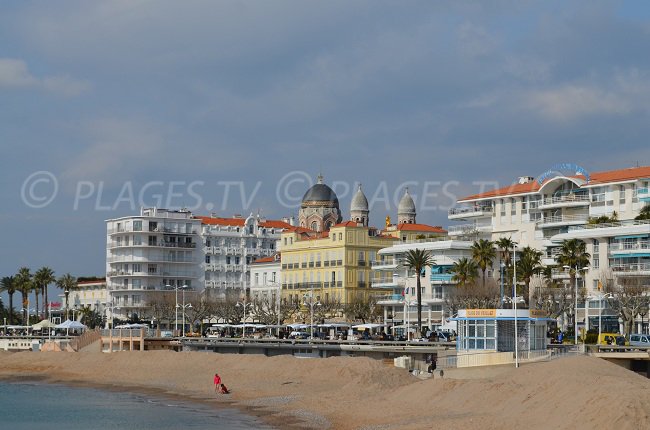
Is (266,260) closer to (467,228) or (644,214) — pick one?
(467,228)

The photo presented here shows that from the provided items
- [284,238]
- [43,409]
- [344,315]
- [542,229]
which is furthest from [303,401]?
[284,238]

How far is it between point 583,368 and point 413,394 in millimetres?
9235

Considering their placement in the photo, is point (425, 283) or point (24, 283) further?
point (24, 283)

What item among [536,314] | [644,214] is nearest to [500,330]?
[536,314]

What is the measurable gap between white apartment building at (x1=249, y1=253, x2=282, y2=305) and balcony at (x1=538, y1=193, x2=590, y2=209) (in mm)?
46331

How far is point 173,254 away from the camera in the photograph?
525ft

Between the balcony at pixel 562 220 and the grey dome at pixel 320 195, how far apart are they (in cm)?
6230

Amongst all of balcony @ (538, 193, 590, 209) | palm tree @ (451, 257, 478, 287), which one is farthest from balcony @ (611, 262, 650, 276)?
palm tree @ (451, 257, 478, 287)

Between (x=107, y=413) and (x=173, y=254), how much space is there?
9908 centimetres

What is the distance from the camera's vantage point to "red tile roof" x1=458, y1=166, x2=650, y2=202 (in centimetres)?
10331

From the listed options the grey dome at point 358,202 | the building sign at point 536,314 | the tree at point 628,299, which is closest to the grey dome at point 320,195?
the grey dome at point 358,202

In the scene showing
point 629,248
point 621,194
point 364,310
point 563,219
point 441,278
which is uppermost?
point 621,194

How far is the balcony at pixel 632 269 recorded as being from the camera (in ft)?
304

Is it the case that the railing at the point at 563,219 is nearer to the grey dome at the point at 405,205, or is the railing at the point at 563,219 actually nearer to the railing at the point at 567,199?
the railing at the point at 567,199
